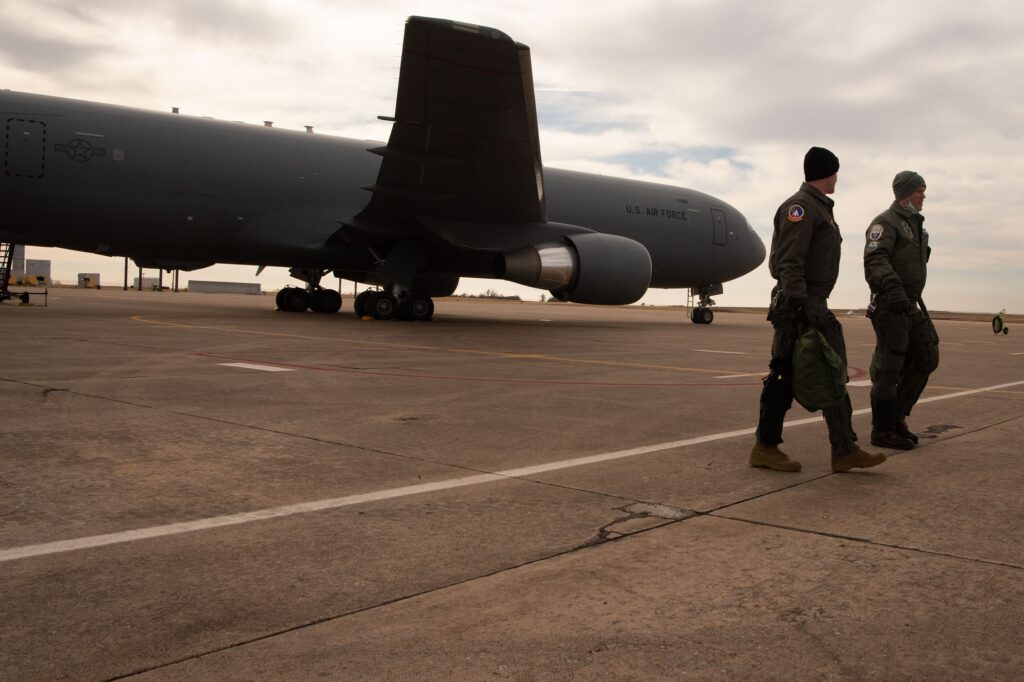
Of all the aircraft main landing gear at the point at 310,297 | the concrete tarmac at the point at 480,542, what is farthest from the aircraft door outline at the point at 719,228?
the concrete tarmac at the point at 480,542

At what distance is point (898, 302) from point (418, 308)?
46.8 ft

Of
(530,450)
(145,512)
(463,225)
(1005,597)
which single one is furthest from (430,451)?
(463,225)

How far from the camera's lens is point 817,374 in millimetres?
4758

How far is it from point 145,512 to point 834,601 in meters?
2.55

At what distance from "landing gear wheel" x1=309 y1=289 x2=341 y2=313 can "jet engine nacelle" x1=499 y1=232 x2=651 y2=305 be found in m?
6.87

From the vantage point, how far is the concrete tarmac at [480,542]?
223cm

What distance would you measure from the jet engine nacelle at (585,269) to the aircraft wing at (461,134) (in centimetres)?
108

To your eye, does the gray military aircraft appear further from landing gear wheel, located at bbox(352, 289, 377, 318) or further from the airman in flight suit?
the airman in flight suit

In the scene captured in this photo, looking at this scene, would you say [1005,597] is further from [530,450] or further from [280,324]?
[280,324]

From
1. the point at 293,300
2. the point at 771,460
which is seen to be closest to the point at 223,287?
the point at 293,300

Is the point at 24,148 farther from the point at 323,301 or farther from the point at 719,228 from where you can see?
the point at 719,228

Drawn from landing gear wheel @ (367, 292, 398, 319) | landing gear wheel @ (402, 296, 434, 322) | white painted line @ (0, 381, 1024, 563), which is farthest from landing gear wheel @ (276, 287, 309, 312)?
white painted line @ (0, 381, 1024, 563)

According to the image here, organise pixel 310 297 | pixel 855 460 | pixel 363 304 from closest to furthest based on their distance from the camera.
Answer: pixel 855 460
pixel 363 304
pixel 310 297

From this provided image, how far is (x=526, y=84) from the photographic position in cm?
1453
